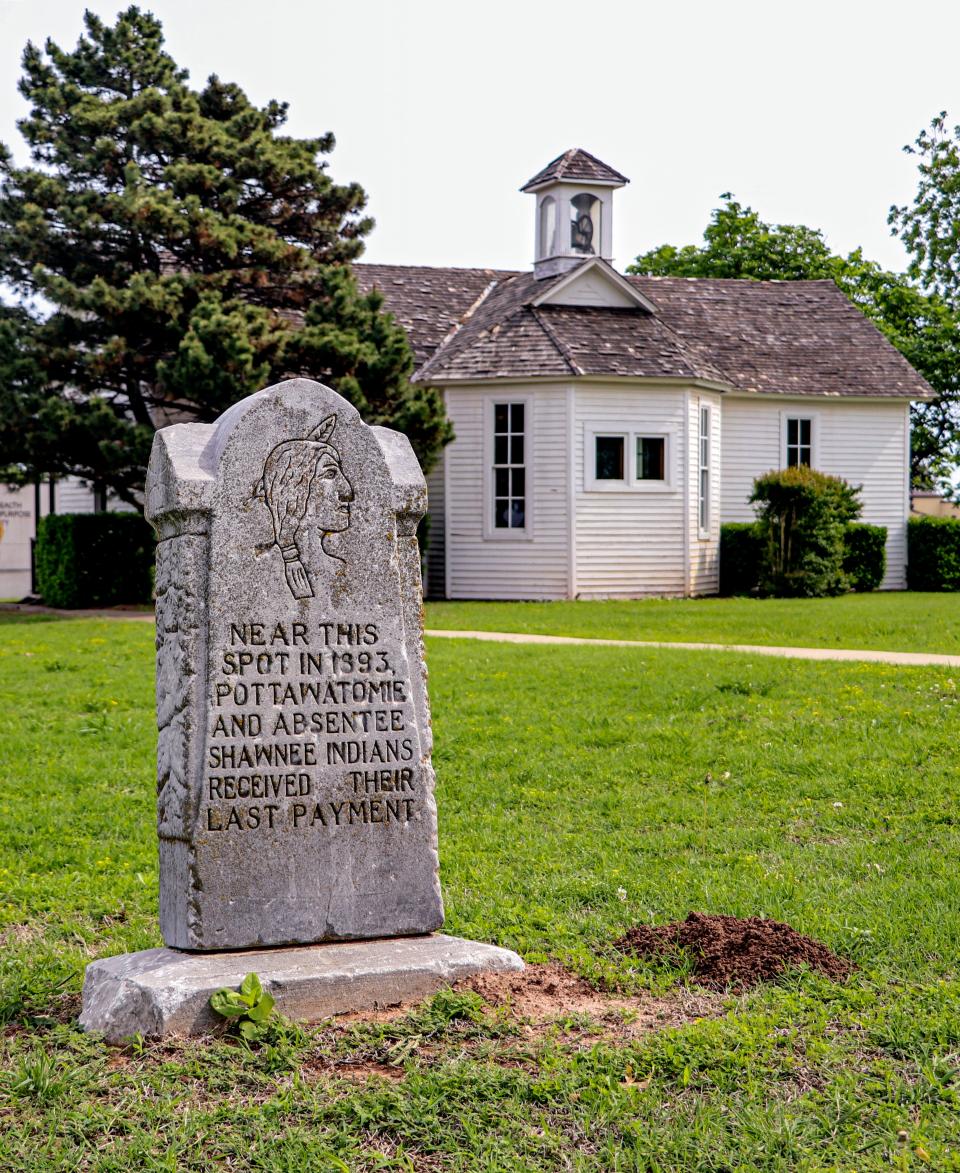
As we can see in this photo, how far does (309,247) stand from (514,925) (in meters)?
18.8

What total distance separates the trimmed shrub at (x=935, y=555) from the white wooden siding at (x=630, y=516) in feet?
21.3

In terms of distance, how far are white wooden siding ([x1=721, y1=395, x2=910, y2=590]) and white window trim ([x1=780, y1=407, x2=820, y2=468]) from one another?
0.02 metres

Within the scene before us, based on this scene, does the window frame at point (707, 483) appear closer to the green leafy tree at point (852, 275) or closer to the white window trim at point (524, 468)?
the white window trim at point (524, 468)

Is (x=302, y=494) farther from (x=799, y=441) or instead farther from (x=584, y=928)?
(x=799, y=441)

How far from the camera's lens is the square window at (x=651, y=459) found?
25.1m

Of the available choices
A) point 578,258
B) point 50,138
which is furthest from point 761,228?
point 50,138

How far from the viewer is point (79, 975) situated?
17.6ft

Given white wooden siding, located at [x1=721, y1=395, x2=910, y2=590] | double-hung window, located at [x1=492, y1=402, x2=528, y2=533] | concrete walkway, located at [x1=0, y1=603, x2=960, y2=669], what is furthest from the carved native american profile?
white wooden siding, located at [x1=721, y1=395, x2=910, y2=590]

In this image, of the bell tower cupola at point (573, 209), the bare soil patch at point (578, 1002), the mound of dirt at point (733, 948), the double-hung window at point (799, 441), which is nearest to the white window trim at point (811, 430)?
the double-hung window at point (799, 441)

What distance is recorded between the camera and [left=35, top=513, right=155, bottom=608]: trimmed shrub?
73.7 ft

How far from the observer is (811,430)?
94.5 ft

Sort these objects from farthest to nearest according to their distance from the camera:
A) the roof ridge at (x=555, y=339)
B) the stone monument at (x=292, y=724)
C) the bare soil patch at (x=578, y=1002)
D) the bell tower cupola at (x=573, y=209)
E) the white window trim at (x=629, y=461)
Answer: the bell tower cupola at (x=573, y=209)
the white window trim at (x=629, y=461)
the roof ridge at (x=555, y=339)
the stone monument at (x=292, y=724)
the bare soil patch at (x=578, y=1002)

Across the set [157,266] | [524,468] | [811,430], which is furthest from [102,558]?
[811,430]

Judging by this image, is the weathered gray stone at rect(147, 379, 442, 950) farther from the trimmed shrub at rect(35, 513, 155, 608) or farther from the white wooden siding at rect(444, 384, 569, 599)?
the white wooden siding at rect(444, 384, 569, 599)
